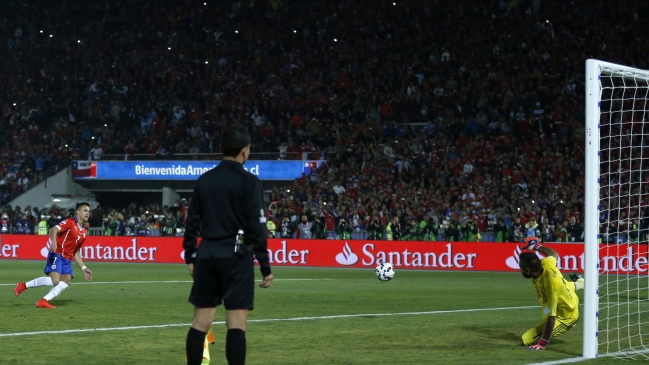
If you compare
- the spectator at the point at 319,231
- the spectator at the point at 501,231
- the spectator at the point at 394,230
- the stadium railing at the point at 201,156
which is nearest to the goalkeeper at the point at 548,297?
the spectator at the point at 501,231

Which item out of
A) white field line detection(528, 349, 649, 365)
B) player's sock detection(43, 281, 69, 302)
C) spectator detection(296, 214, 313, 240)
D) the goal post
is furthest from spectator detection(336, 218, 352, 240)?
the goal post

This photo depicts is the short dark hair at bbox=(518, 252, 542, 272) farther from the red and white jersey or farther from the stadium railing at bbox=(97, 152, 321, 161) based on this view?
the stadium railing at bbox=(97, 152, 321, 161)

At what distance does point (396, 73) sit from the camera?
1585 inches

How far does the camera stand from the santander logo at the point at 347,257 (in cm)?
3009

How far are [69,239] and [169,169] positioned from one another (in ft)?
82.2

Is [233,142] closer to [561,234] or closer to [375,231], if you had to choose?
[561,234]

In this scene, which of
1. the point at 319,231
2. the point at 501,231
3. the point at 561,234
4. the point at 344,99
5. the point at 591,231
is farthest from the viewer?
the point at 344,99

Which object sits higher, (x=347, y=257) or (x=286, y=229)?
(x=286, y=229)

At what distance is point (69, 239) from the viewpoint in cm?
1559

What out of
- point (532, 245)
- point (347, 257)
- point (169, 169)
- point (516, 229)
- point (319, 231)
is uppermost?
point (169, 169)

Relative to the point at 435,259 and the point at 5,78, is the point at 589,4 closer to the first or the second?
the point at 435,259

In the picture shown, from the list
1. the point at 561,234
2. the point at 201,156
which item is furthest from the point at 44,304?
the point at 201,156

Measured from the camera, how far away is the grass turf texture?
984cm

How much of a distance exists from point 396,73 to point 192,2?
14837mm
